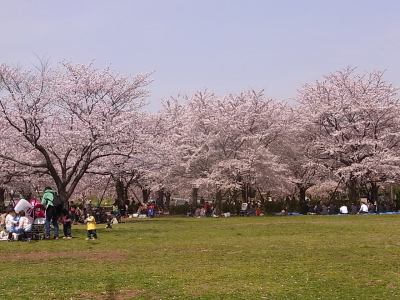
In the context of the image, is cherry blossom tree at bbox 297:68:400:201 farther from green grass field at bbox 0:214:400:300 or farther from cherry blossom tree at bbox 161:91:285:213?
green grass field at bbox 0:214:400:300

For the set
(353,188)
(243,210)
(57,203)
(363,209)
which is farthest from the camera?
(353,188)

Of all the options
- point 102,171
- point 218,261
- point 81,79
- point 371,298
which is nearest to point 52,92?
point 81,79

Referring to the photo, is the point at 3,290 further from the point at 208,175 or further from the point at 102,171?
the point at 208,175

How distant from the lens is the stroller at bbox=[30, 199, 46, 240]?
834 inches

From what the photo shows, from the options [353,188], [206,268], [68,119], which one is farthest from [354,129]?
[206,268]

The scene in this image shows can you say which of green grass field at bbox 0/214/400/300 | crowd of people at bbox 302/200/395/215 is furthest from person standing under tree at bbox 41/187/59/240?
crowd of people at bbox 302/200/395/215

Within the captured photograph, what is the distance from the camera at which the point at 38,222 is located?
2173 centimetres

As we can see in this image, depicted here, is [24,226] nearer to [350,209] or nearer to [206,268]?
[206,268]

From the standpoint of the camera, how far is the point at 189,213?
1820 inches

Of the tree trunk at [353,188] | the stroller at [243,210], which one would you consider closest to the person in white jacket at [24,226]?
the stroller at [243,210]

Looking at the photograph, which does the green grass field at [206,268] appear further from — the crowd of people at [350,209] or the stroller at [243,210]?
the stroller at [243,210]

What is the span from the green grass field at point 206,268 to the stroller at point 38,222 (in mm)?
1353

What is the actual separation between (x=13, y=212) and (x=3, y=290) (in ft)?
41.8

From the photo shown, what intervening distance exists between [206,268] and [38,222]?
11.0 metres
